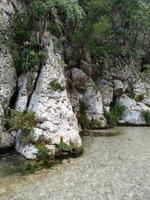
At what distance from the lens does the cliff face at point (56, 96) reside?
1770cm

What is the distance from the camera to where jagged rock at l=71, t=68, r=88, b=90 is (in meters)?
25.8

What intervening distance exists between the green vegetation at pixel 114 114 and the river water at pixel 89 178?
7.74 metres

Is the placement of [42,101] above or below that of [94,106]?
above

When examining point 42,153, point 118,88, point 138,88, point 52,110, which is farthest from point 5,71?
point 138,88

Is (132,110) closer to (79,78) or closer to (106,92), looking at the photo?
(106,92)

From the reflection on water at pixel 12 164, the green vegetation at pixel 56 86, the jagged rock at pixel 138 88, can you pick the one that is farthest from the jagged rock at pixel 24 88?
the jagged rock at pixel 138 88

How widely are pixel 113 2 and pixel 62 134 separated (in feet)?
58.8

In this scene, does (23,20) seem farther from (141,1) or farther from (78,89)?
(141,1)

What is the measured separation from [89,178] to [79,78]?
503 inches

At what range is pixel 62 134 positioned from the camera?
58.5ft

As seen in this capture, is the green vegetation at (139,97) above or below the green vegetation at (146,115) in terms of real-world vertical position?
above

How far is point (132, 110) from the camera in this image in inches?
1142

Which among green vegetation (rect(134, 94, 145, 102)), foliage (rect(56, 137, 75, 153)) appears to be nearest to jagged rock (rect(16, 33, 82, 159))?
foliage (rect(56, 137, 75, 153))

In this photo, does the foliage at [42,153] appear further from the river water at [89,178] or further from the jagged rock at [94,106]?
the jagged rock at [94,106]
